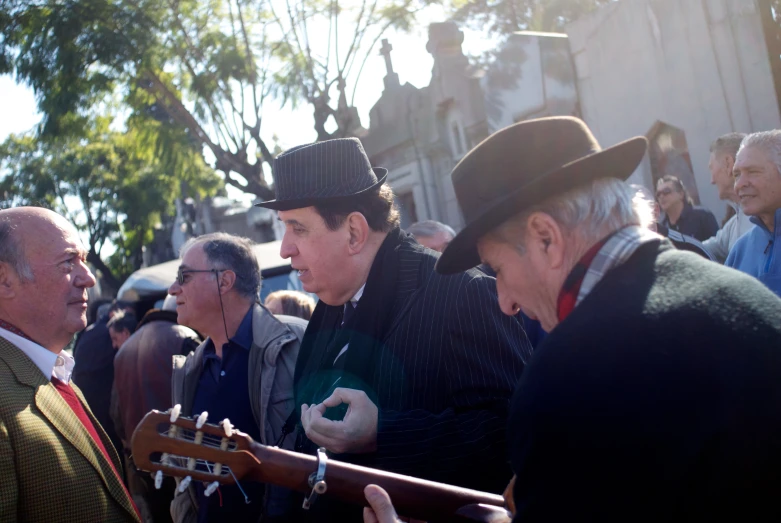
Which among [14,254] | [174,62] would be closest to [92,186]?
[174,62]

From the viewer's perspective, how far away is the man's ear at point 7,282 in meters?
2.84

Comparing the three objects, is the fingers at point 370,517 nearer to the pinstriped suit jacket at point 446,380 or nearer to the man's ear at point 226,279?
the pinstriped suit jacket at point 446,380

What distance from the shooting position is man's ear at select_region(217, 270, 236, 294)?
4176mm

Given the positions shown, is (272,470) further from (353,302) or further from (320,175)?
(320,175)

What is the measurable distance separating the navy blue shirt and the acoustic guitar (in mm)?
1529

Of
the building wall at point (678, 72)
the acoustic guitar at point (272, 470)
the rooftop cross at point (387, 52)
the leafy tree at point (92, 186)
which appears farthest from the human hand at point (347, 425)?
the leafy tree at point (92, 186)

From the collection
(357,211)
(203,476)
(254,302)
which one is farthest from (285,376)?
(203,476)

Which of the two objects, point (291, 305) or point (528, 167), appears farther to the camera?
point (291, 305)

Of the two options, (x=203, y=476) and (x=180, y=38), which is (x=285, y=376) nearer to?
(x=203, y=476)

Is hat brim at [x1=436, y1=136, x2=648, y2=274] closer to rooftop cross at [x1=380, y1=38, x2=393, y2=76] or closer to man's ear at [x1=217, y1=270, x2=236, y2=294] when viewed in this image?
man's ear at [x1=217, y1=270, x2=236, y2=294]

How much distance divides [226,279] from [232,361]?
48 cm

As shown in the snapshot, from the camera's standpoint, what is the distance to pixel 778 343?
1.55m

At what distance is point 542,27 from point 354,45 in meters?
7.17

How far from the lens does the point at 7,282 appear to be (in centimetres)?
284
